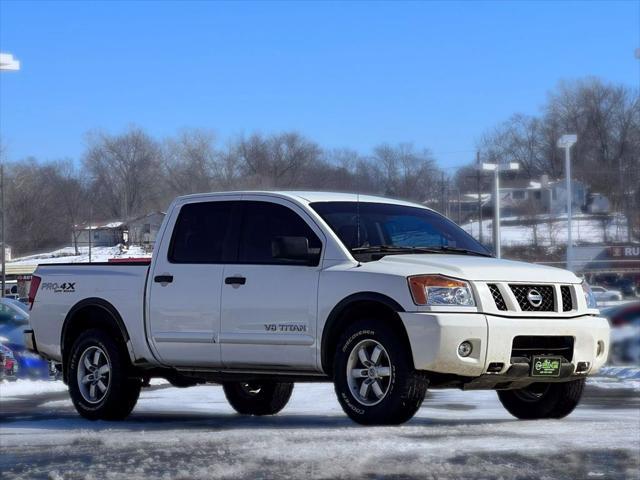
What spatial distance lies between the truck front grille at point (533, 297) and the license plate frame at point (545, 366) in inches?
14.5

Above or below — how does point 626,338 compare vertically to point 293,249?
below

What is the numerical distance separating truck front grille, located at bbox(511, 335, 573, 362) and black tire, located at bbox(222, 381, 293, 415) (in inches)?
121

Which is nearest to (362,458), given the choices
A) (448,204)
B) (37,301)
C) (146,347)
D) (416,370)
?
(416,370)

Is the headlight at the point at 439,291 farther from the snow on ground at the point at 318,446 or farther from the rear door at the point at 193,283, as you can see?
the rear door at the point at 193,283

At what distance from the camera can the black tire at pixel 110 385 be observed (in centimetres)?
1032

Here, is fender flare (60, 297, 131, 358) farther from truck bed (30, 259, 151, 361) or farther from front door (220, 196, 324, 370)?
front door (220, 196, 324, 370)

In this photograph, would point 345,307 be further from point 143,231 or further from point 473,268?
point 143,231

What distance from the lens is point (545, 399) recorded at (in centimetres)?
995

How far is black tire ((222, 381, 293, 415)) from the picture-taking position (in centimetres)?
1115

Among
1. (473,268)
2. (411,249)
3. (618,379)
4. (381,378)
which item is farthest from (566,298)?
(618,379)

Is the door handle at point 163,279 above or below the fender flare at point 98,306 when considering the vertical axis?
above

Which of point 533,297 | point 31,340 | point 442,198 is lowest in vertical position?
point 31,340

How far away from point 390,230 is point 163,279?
199cm

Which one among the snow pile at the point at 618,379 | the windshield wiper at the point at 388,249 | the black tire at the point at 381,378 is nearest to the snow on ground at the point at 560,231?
the snow pile at the point at 618,379
